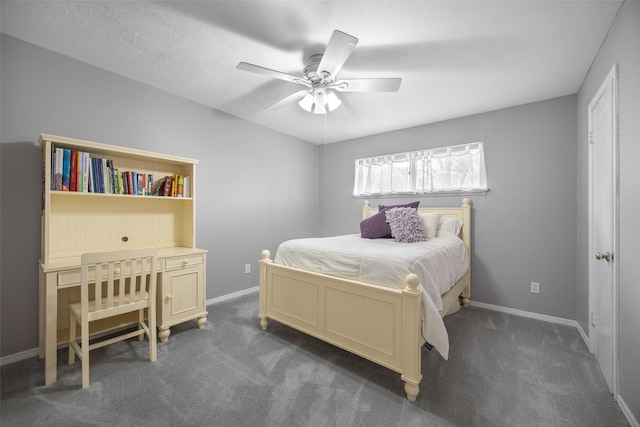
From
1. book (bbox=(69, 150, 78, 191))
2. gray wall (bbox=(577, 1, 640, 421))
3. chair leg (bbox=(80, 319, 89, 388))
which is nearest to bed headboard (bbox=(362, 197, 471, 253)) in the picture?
gray wall (bbox=(577, 1, 640, 421))

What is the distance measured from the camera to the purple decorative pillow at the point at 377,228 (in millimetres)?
2889

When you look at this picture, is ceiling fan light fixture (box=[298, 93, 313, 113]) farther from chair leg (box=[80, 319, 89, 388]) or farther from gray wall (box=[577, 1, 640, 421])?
chair leg (box=[80, 319, 89, 388])

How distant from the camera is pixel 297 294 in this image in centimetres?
224

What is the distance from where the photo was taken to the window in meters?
3.19

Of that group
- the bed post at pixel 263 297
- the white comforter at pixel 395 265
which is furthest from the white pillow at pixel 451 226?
the bed post at pixel 263 297

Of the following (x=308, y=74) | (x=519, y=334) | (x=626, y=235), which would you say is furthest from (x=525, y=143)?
(x=308, y=74)

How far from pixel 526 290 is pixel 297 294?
8.40 feet

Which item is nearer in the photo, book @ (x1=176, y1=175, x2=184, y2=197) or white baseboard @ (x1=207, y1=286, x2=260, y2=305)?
book @ (x1=176, y1=175, x2=184, y2=197)

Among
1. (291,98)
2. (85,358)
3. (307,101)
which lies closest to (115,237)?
(85,358)

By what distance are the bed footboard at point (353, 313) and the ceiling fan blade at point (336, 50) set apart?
145cm

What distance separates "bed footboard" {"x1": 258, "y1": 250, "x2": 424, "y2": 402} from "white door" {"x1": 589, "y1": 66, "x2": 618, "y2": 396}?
1.25 metres

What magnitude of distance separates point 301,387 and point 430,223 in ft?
7.15

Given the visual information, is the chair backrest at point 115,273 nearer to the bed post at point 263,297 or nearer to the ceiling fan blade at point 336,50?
the bed post at point 263,297

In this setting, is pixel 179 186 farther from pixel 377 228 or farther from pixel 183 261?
pixel 377 228
